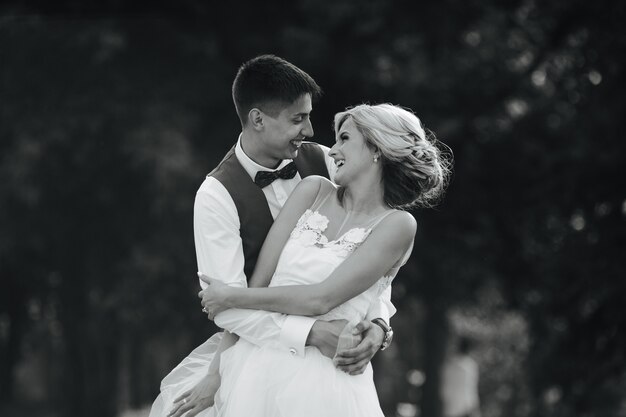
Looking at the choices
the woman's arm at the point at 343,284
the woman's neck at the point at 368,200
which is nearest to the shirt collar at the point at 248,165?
the woman's neck at the point at 368,200

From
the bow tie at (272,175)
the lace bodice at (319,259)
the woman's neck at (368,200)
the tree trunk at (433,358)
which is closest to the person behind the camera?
the lace bodice at (319,259)

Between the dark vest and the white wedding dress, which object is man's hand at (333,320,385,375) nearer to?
the white wedding dress

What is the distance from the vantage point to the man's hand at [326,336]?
433 centimetres

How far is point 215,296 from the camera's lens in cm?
442

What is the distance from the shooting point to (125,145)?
18094 millimetres

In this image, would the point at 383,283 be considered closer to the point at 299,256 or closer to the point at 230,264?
the point at 299,256

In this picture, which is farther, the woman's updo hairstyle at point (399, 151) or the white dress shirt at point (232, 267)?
the woman's updo hairstyle at point (399, 151)

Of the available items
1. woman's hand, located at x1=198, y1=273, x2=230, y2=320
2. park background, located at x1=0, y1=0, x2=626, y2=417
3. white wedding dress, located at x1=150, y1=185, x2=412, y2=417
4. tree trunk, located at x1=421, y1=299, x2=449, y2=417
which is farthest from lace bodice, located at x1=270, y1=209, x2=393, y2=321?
tree trunk, located at x1=421, y1=299, x2=449, y2=417

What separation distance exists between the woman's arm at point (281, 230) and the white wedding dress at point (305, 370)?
0.09ft

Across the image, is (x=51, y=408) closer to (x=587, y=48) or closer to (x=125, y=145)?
(x=125, y=145)

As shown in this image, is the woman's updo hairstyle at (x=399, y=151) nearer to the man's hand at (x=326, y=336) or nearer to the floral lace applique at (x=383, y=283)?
the floral lace applique at (x=383, y=283)

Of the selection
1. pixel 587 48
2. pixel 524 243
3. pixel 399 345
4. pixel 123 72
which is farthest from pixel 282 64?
pixel 399 345

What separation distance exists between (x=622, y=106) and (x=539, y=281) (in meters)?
3.15

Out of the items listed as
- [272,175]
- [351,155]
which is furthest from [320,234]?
[272,175]
